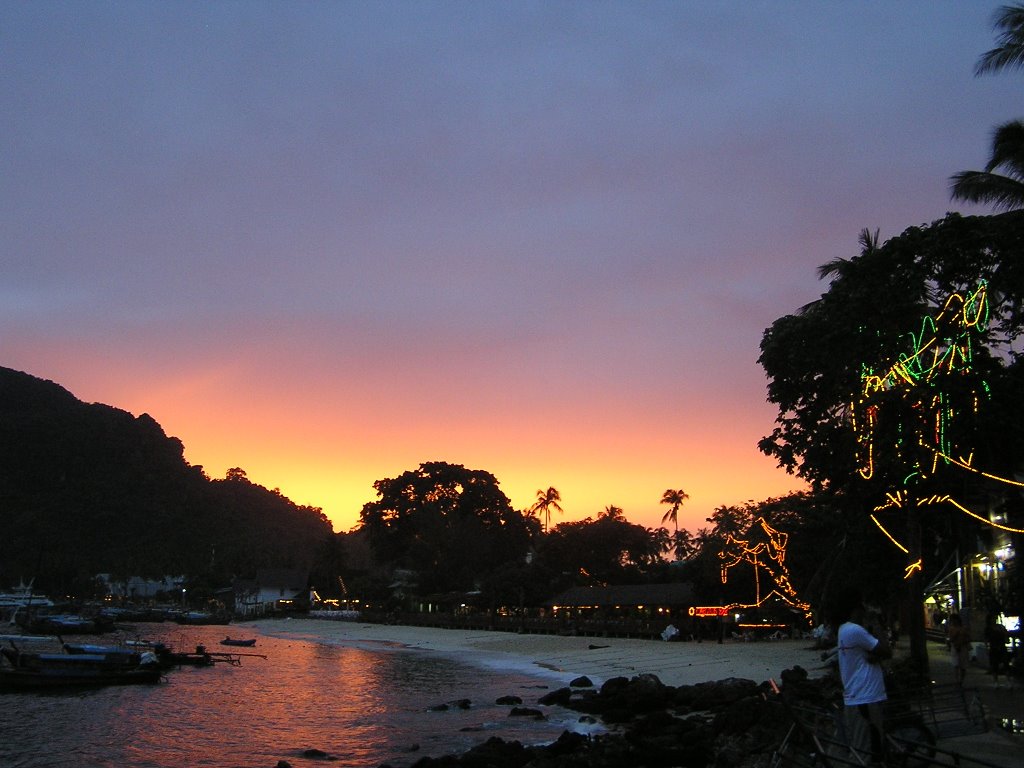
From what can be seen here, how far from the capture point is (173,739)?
81.6ft

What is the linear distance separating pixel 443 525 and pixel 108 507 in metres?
101

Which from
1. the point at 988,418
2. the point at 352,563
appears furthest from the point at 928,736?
the point at 352,563

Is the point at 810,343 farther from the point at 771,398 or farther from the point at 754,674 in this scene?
the point at 754,674

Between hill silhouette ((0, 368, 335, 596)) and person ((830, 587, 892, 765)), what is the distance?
141961 mm

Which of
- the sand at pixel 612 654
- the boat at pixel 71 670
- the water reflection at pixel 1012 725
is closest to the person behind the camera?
the water reflection at pixel 1012 725

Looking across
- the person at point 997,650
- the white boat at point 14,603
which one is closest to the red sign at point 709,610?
the person at point 997,650

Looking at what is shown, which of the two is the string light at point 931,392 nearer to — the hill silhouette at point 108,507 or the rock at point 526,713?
the rock at point 526,713

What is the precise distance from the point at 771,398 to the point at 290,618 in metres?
93.0

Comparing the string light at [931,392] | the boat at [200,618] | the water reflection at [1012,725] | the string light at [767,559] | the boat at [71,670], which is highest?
the string light at [931,392]

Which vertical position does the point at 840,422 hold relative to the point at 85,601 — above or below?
above

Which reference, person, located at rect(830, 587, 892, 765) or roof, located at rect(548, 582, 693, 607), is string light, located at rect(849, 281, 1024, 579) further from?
roof, located at rect(548, 582, 693, 607)

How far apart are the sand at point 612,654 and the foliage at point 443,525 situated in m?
15.9

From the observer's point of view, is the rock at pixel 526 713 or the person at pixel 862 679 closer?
the person at pixel 862 679

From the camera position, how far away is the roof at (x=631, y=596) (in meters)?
56.4
